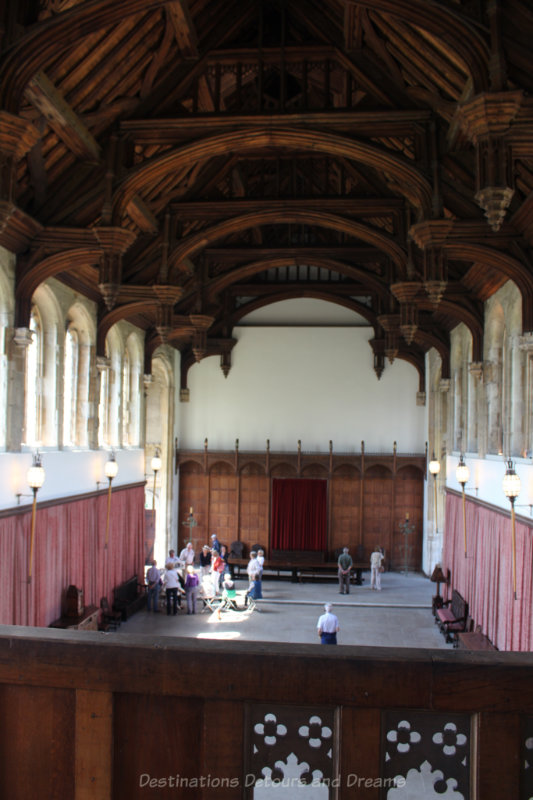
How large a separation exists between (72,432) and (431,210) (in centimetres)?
862

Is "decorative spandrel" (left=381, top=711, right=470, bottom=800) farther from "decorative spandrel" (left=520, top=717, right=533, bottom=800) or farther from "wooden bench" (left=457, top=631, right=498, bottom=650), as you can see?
"wooden bench" (left=457, top=631, right=498, bottom=650)

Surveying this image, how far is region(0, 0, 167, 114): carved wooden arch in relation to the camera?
21.7ft

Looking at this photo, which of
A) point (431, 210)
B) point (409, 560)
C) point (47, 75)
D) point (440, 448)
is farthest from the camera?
point (409, 560)

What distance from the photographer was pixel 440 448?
20.3 m

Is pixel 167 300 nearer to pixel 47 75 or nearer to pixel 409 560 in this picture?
pixel 47 75

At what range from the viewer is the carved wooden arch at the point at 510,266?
1019 centimetres

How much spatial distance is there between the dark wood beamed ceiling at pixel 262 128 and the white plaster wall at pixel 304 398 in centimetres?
844

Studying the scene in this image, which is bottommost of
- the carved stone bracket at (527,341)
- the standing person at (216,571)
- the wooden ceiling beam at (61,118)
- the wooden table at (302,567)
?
the wooden table at (302,567)

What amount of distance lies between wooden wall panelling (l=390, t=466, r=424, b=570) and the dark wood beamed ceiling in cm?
875

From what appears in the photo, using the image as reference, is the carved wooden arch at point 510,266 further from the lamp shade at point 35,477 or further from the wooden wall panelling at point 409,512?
the wooden wall panelling at point 409,512

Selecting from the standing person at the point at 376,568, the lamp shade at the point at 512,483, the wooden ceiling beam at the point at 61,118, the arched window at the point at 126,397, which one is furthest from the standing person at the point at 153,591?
the wooden ceiling beam at the point at 61,118

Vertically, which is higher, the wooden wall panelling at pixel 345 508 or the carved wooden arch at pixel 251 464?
the carved wooden arch at pixel 251 464

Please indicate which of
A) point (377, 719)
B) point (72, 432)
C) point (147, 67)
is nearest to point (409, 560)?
point (72, 432)

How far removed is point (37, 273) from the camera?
36.2ft
